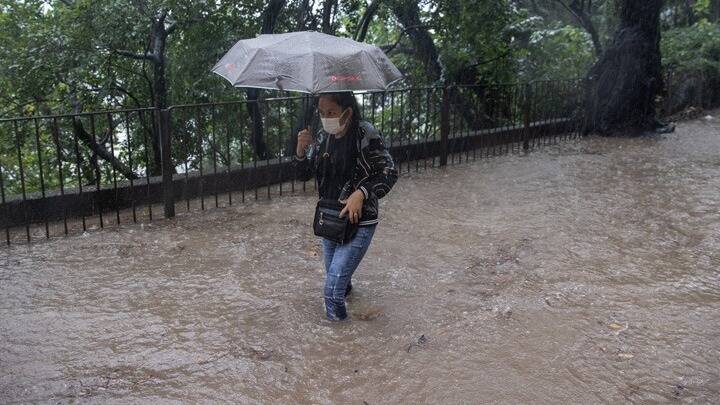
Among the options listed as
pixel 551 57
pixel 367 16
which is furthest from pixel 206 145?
pixel 551 57

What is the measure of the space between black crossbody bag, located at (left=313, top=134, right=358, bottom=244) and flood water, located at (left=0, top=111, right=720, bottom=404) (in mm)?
653

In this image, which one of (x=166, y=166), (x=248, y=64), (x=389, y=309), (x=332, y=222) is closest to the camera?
(x=332, y=222)

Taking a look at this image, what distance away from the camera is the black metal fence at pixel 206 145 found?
655cm

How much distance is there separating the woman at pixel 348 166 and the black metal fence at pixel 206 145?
2968mm

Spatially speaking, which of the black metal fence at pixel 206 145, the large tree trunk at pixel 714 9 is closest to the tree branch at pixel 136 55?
the black metal fence at pixel 206 145

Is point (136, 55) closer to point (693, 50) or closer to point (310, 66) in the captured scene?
point (310, 66)

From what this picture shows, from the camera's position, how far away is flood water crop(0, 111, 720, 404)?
11.9ft

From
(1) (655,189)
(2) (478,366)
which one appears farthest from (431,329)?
(1) (655,189)

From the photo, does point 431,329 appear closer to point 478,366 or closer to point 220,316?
point 478,366

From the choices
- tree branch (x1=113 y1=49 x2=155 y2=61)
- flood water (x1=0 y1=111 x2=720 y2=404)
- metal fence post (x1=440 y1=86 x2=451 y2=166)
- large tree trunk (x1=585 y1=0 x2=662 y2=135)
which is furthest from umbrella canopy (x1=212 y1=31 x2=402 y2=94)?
large tree trunk (x1=585 y1=0 x2=662 y2=135)

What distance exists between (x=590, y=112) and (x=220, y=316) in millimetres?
10416

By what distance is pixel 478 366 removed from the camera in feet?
12.5

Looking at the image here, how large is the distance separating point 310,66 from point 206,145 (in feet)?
23.4

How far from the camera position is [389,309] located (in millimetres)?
4645
